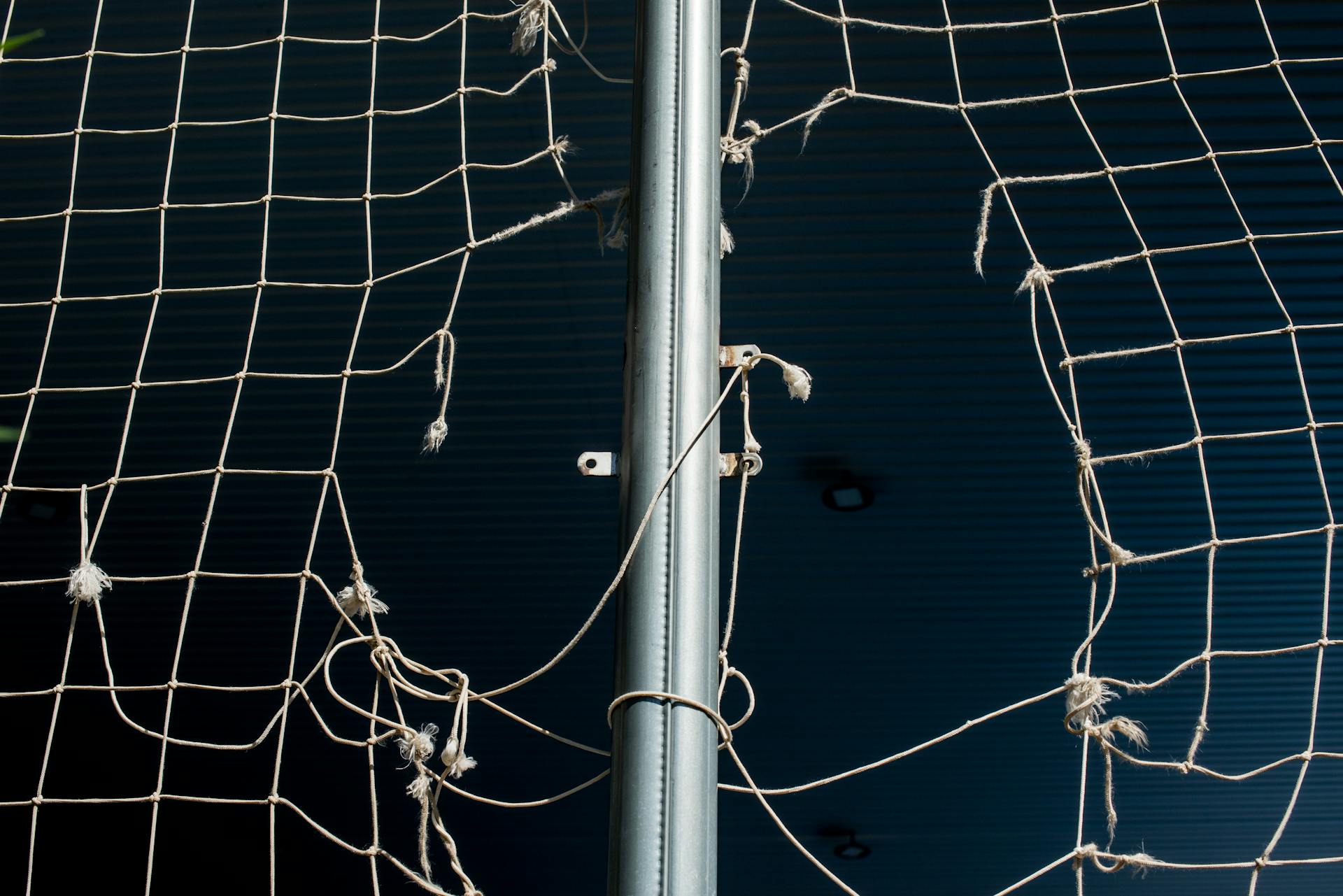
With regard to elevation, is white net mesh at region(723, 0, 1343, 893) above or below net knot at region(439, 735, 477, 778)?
above

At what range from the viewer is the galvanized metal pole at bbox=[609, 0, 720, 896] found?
3.00 feet

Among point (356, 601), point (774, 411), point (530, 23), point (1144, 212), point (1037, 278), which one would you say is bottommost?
point (356, 601)

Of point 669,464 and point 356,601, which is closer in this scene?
point 669,464

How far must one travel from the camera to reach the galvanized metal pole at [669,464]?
914 millimetres

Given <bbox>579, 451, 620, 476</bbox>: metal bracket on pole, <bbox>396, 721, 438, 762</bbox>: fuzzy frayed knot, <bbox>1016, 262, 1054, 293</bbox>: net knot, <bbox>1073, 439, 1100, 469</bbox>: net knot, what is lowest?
<bbox>396, 721, 438, 762</bbox>: fuzzy frayed knot

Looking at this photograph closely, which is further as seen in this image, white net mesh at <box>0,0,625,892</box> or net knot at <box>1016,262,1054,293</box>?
white net mesh at <box>0,0,625,892</box>

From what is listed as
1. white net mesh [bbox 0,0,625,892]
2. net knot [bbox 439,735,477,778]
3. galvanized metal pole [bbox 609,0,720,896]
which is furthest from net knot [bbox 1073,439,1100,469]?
white net mesh [bbox 0,0,625,892]

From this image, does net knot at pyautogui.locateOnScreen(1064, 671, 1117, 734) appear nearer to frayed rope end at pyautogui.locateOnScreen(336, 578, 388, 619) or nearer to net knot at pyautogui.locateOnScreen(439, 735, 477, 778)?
net knot at pyautogui.locateOnScreen(439, 735, 477, 778)

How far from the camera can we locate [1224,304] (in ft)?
9.60

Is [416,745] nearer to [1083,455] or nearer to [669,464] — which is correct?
[669,464]

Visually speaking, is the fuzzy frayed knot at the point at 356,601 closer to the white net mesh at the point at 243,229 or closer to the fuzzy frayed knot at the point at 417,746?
the fuzzy frayed knot at the point at 417,746

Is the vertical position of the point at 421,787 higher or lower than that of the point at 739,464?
lower

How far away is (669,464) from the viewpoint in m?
1.03

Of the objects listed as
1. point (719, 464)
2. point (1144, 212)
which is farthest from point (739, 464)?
point (1144, 212)
